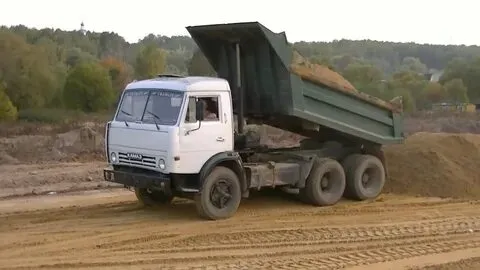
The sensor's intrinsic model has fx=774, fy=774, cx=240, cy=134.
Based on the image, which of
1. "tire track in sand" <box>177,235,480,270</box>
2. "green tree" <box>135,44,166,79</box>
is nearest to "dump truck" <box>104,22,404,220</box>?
"tire track in sand" <box>177,235,480,270</box>

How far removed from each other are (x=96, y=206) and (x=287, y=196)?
355 cm

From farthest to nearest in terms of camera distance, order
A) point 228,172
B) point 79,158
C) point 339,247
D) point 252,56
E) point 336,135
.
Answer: point 79,158 < point 336,135 < point 252,56 < point 228,172 < point 339,247

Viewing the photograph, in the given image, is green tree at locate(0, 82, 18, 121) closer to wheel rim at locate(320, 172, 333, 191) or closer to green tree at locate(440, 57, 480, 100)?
wheel rim at locate(320, 172, 333, 191)

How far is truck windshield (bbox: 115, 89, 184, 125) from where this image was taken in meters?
12.0

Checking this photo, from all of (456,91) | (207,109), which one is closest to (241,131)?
(207,109)

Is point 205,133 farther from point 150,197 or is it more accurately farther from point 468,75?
point 468,75

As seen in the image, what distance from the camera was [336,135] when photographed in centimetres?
1457

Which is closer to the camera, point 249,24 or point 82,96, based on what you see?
point 249,24

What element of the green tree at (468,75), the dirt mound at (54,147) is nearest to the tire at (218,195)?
the dirt mound at (54,147)

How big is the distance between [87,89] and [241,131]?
1243 inches

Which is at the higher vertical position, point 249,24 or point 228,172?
point 249,24

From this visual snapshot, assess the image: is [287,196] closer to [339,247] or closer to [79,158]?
[339,247]

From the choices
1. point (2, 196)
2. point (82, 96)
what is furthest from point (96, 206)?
point (82, 96)

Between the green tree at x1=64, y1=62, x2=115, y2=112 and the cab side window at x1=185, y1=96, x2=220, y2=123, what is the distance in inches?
1248
